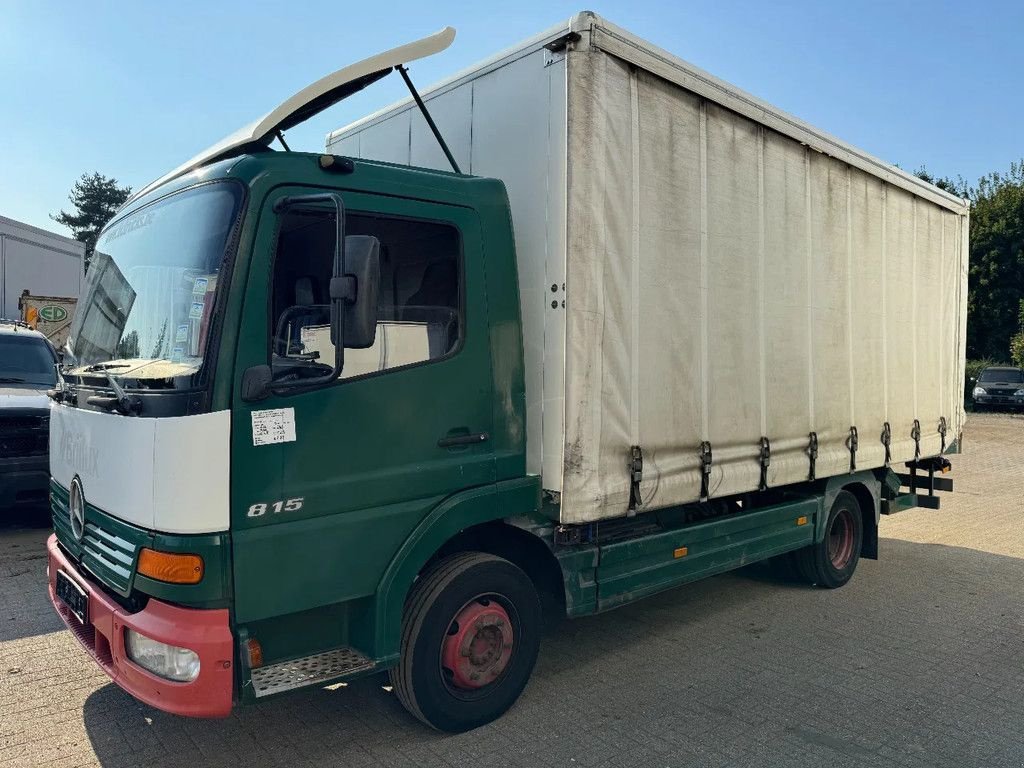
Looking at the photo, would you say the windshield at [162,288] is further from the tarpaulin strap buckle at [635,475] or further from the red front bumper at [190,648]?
the tarpaulin strap buckle at [635,475]

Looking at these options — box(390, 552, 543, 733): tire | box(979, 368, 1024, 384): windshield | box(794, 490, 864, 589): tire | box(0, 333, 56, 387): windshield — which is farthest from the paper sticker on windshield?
box(979, 368, 1024, 384): windshield

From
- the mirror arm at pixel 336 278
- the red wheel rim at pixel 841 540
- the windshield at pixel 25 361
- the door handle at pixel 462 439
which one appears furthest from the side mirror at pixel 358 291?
the windshield at pixel 25 361

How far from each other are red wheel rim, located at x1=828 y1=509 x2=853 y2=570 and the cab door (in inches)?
159

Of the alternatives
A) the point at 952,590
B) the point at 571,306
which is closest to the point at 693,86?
the point at 571,306

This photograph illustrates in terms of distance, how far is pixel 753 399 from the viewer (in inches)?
202

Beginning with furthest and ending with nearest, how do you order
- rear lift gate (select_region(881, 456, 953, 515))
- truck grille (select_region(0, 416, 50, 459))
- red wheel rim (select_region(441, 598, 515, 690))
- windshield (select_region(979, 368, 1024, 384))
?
windshield (select_region(979, 368, 1024, 384)) → rear lift gate (select_region(881, 456, 953, 515)) → truck grille (select_region(0, 416, 50, 459)) → red wheel rim (select_region(441, 598, 515, 690))

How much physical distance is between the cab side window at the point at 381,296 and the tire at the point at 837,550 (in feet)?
13.1

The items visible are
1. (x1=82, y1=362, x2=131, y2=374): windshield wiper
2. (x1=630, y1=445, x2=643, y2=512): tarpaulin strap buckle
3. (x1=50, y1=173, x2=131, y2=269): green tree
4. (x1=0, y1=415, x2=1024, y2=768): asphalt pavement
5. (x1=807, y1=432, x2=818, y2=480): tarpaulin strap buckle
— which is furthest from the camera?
(x1=50, y1=173, x2=131, y2=269): green tree

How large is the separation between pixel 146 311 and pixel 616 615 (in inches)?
149

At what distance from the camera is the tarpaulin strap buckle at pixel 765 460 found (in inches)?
204

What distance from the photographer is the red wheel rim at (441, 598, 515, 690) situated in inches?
148

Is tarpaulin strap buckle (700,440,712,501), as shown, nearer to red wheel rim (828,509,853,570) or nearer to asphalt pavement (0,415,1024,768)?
asphalt pavement (0,415,1024,768)

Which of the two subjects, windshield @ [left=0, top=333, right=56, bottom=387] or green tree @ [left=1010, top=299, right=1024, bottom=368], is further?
green tree @ [left=1010, top=299, right=1024, bottom=368]

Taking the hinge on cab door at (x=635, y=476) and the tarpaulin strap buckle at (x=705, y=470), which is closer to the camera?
the hinge on cab door at (x=635, y=476)
